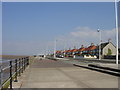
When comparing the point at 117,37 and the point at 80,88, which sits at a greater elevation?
the point at 117,37

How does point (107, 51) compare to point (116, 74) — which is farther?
point (107, 51)

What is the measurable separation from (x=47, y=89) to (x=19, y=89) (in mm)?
1159

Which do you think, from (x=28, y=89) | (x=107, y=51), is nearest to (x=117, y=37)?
(x=28, y=89)

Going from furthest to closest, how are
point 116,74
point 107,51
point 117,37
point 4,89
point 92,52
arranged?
point 92,52 → point 107,51 → point 117,37 → point 116,74 → point 4,89

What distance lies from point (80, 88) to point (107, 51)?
103170 mm

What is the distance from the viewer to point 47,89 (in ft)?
26.2

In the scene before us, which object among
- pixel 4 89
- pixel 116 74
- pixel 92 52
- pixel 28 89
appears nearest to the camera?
pixel 4 89

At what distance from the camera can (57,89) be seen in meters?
7.97

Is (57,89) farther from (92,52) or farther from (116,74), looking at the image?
(92,52)

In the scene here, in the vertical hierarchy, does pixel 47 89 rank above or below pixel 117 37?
below

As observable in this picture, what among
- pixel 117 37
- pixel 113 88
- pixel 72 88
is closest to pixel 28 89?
pixel 72 88

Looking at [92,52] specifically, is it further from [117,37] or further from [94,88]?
[94,88]

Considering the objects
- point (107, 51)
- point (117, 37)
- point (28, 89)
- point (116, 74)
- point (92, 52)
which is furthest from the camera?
point (92, 52)

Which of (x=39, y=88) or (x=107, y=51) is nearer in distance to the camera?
(x=39, y=88)
